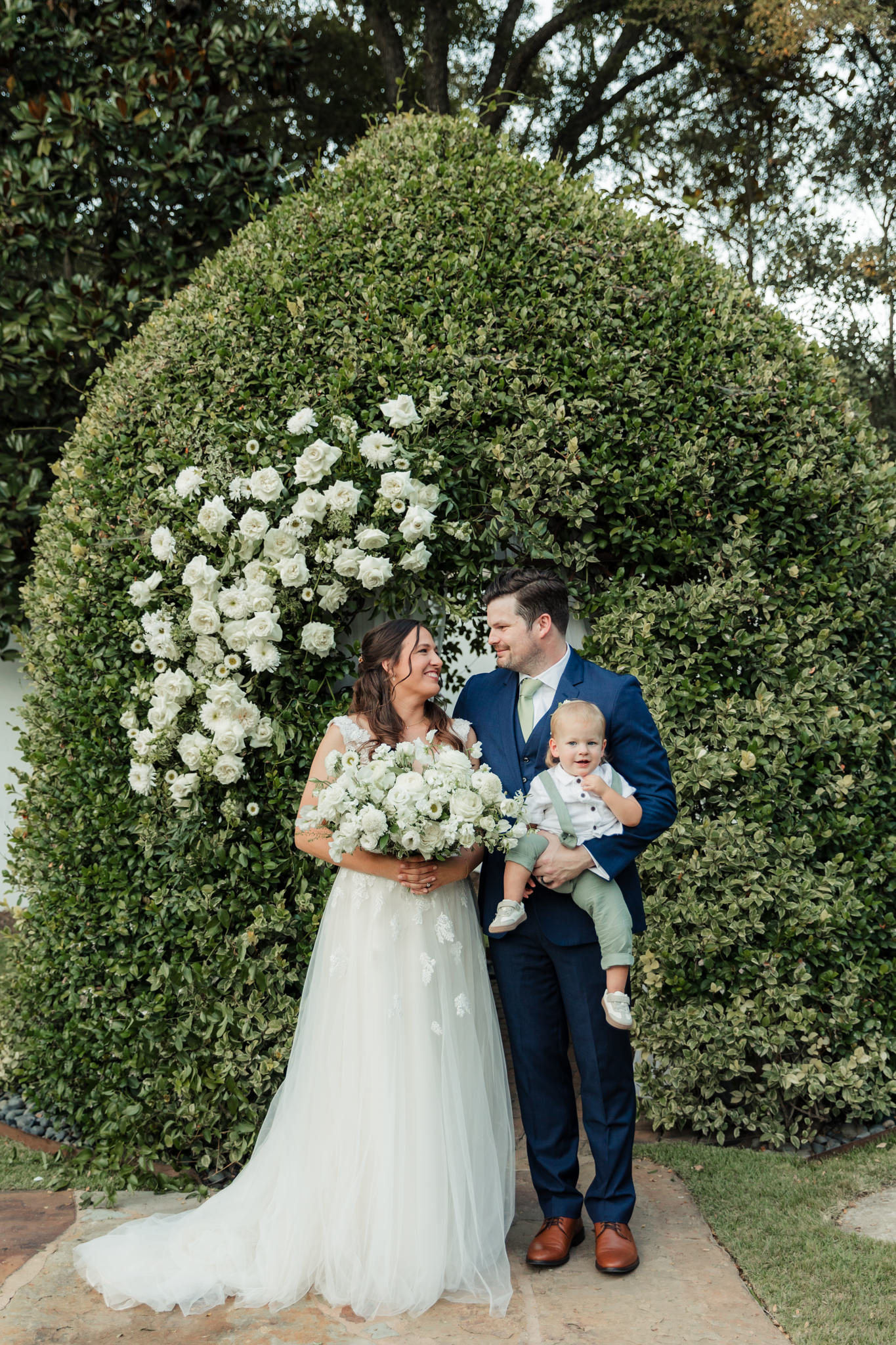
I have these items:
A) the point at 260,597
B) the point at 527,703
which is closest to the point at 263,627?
the point at 260,597

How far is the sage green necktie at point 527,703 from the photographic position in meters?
3.67

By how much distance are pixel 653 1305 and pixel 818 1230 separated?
86 cm

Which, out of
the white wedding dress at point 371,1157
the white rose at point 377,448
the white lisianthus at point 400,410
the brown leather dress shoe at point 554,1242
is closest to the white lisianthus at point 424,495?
the white rose at point 377,448

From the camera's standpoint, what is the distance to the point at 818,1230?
3.85 metres

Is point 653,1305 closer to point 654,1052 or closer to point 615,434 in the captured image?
point 654,1052

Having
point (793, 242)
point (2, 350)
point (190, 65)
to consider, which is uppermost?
point (793, 242)

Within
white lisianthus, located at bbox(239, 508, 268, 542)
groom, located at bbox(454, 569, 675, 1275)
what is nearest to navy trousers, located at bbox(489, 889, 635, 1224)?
groom, located at bbox(454, 569, 675, 1275)

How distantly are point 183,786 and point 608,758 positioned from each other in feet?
5.59

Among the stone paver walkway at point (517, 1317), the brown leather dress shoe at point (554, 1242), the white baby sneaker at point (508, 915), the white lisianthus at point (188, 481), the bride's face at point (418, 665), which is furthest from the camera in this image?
the white lisianthus at point (188, 481)

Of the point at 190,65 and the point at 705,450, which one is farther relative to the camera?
the point at 190,65

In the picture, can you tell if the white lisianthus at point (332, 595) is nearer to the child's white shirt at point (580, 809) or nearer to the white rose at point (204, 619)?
the white rose at point (204, 619)

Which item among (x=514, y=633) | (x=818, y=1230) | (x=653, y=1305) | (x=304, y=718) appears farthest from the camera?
(x=304, y=718)

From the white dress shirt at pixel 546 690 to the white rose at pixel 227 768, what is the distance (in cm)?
124

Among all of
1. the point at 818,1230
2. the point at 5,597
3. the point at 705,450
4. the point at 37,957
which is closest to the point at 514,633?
the point at 705,450
